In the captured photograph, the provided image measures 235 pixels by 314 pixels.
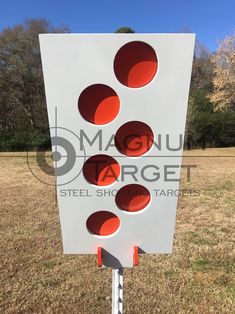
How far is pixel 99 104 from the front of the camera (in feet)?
4.92

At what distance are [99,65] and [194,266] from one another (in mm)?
2418

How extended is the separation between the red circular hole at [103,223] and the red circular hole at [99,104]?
1.39 ft

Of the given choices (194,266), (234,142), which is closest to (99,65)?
(194,266)

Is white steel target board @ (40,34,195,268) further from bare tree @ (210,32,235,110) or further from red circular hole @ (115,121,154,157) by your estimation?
bare tree @ (210,32,235,110)

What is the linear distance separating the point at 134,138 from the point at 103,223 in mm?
415

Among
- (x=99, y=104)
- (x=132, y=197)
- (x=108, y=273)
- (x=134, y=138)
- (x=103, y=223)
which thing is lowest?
(x=108, y=273)

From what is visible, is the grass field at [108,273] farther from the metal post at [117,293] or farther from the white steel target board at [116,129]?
the white steel target board at [116,129]

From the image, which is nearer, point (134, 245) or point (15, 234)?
point (134, 245)

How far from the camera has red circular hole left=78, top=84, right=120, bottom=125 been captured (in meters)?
1.48

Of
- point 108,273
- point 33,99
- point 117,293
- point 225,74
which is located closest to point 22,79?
point 33,99

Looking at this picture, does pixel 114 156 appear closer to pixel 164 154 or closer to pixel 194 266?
pixel 164 154

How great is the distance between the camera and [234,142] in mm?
19484

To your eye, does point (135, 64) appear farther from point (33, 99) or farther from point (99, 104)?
point (33, 99)

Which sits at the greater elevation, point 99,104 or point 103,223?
point 99,104
